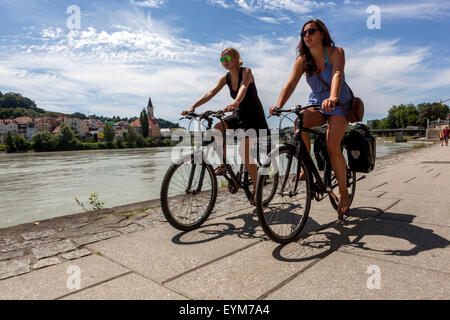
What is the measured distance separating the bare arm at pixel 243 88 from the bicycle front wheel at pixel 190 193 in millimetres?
634

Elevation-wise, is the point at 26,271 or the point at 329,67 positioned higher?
the point at 329,67

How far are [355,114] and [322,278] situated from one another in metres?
1.68

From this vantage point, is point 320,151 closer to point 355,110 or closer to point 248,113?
point 355,110

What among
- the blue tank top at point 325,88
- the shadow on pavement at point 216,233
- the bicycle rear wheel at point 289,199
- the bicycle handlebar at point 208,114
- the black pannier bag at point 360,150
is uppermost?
the blue tank top at point 325,88

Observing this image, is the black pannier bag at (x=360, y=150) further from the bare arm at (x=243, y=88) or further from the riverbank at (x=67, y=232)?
the riverbank at (x=67, y=232)

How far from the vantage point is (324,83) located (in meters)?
2.97

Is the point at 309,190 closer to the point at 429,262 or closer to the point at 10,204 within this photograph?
the point at 429,262

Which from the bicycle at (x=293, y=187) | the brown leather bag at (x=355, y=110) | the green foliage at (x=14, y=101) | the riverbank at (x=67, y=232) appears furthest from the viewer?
the green foliage at (x=14, y=101)

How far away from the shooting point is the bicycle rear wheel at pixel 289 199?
2.62 metres

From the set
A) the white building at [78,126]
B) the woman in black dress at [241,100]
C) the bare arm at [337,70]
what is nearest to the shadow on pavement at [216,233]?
the woman in black dress at [241,100]

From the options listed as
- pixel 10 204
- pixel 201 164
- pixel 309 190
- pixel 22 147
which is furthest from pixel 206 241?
pixel 22 147

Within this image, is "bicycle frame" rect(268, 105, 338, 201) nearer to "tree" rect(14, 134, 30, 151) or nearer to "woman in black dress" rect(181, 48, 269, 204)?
"woman in black dress" rect(181, 48, 269, 204)

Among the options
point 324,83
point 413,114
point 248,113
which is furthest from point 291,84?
point 413,114
